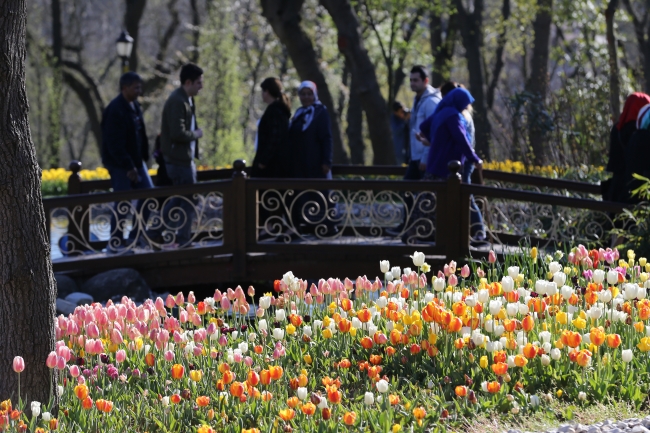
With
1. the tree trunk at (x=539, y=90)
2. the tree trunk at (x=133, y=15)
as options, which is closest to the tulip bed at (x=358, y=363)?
the tree trunk at (x=539, y=90)

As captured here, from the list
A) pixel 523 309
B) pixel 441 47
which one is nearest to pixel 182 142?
pixel 523 309

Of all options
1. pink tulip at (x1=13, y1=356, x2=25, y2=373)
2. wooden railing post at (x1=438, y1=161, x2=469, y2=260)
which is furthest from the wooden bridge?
pink tulip at (x1=13, y1=356, x2=25, y2=373)

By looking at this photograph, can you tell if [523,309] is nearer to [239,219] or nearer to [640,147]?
[640,147]

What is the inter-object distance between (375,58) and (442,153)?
21.7 m

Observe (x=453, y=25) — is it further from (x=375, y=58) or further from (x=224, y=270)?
(x=224, y=270)

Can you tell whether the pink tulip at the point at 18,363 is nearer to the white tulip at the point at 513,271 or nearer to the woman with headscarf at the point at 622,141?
the white tulip at the point at 513,271

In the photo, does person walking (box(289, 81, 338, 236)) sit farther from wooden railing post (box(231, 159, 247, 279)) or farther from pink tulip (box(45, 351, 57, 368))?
pink tulip (box(45, 351, 57, 368))

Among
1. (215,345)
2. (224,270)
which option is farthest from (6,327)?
(224,270)

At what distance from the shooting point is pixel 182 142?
1027 centimetres

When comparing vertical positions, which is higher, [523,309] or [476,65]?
[476,65]

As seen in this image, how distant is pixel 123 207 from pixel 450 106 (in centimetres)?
367

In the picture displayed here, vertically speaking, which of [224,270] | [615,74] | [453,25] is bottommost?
[224,270]

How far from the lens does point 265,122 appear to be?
34.1 ft

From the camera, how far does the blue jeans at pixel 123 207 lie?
10211 millimetres
